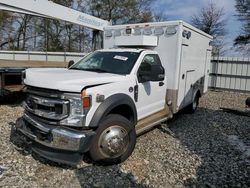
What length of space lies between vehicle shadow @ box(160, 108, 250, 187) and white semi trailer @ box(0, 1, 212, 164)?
0.76 metres

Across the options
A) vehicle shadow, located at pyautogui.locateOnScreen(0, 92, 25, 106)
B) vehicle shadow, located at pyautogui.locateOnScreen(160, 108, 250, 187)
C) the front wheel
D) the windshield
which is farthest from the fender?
vehicle shadow, located at pyautogui.locateOnScreen(0, 92, 25, 106)

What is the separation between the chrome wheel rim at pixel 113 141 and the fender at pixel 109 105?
295 millimetres

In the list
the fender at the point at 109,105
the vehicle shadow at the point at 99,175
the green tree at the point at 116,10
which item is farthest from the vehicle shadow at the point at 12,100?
the green tree at the point at 116,10

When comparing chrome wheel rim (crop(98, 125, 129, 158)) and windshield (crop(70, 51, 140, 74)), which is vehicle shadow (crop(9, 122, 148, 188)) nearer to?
chrome wheel rim (crop(98, 125, 129, 158))

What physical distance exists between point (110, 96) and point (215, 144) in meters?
2.80

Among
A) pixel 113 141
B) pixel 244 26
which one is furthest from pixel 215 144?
pixel 244 26

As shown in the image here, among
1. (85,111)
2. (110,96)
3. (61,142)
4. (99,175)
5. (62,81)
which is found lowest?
(99,175)

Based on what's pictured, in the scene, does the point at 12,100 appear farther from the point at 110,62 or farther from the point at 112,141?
the point at 112,141

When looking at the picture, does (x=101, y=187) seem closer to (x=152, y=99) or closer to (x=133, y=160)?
(x=133, y=160)

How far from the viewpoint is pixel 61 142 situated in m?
3.54

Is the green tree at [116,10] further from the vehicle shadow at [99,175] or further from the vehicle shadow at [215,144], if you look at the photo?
the vehicle shadow at [99,175]

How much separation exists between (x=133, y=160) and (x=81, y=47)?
927 inches

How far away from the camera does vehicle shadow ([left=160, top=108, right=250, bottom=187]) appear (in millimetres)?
3881

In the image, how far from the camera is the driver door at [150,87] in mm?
4801
